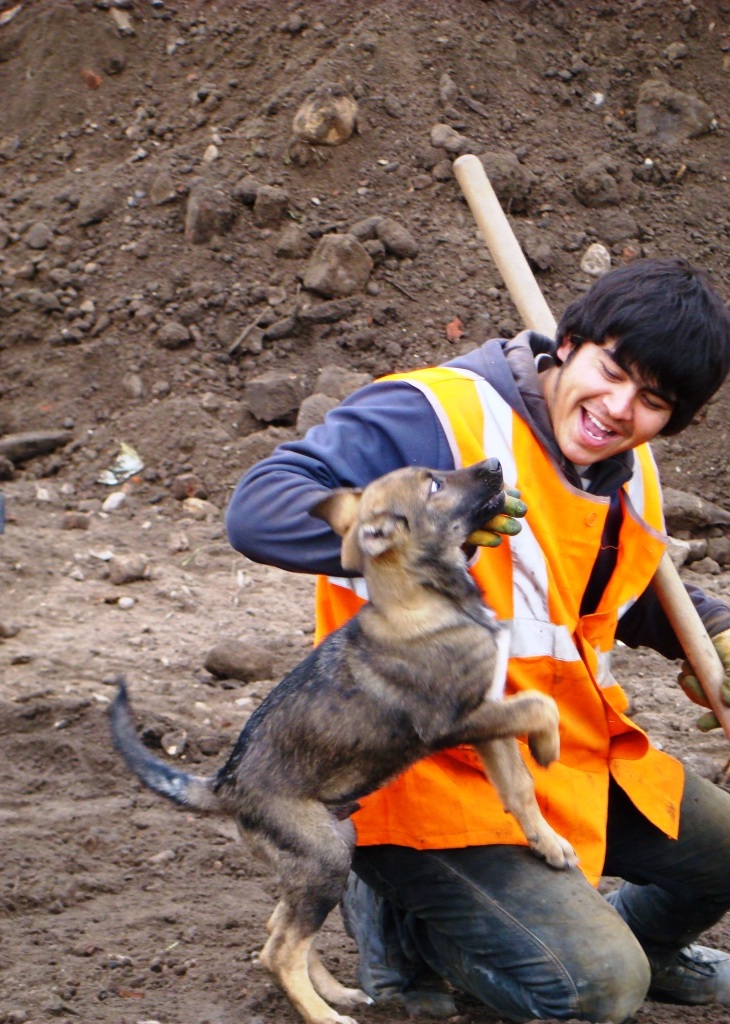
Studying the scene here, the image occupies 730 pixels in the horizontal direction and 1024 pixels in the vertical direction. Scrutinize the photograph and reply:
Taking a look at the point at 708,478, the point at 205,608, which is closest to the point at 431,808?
the point at 205,608

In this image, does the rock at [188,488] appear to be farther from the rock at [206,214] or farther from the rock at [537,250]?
the rock at [537,250]

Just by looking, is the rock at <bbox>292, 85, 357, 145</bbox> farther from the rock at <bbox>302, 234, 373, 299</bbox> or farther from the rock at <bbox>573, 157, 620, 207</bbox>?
the rock at <bbox>573, 157, 620, 207</bbox>

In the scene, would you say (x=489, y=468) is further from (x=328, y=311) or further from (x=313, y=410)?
(x=328, y=311)

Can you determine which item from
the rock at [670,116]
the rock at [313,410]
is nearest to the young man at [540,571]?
the rock at [313,410]

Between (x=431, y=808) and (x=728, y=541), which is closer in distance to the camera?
(x=431, y=808)

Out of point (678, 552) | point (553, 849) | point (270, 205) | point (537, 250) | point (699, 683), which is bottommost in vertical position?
point (678, 552)

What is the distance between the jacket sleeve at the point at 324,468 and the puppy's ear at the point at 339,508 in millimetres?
47

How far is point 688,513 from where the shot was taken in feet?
26.7

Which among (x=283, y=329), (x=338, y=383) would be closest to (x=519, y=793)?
(x=338, y=383)

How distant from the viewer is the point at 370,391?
156 inches

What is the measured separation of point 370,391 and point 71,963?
2.04m

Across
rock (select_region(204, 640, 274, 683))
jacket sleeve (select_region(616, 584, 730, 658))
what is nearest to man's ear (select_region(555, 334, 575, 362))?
jacket sleeve (select_region(616, 584, 730, 658))

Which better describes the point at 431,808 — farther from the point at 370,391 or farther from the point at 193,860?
the point at 193,860

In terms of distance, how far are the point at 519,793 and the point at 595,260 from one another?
22.3 ft
